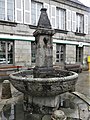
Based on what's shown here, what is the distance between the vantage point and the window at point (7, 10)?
9.34m

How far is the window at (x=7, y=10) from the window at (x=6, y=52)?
5.25 ft

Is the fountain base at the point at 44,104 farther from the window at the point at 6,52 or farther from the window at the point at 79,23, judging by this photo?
the window at the point at 79,23

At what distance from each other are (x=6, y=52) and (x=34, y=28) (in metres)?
2.73

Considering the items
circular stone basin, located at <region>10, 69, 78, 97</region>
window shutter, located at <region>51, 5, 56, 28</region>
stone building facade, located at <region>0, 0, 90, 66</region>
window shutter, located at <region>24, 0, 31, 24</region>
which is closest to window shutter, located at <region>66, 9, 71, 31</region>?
stone building facade, located at <region>0, 0, 90, 66</region>

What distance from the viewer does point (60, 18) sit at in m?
12.6

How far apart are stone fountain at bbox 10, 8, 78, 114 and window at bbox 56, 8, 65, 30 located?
849 centimetres

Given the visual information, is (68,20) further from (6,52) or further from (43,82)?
(43,82)

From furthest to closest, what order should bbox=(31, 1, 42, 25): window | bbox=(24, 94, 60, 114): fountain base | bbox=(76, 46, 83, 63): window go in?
bbox=(76, 46, 83, 63): window < bbox=(31, 1, 42, 25): window < bbox=(24, 94, 60, 114): fountain base

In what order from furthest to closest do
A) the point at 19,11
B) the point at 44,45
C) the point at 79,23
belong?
the point at 79,23
the point at 19,11
the point at 44,45

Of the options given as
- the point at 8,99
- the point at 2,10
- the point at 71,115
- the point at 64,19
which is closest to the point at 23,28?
the point at 2,10

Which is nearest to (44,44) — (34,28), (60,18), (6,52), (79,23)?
(6,52)

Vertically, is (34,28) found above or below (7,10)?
below

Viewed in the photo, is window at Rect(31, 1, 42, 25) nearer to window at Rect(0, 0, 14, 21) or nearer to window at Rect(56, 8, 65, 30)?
window at Rect(0, 0, 14, 21)

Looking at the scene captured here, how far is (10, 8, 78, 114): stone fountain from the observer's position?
10.2 ft
